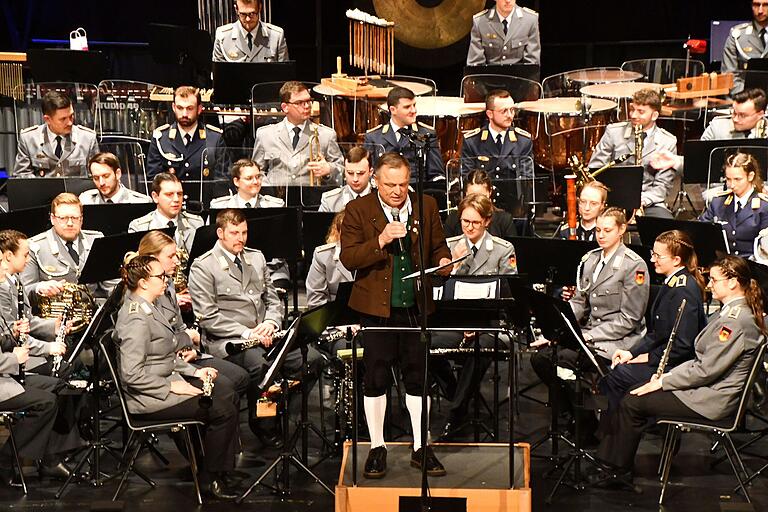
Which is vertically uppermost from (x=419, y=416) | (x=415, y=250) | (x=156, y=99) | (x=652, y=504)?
(x=156, y=99)

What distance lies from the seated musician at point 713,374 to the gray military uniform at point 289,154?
3.72 meters

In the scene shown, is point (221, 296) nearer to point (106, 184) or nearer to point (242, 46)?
point (106, 184)

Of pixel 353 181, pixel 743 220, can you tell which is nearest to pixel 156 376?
pixel 353 181

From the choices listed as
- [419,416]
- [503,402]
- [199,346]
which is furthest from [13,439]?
[503,402]

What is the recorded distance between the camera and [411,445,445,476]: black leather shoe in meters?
6.09

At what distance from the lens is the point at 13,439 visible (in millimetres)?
6785

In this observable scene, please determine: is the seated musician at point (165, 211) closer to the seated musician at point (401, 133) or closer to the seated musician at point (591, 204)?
the seated musician at point (401, 133)

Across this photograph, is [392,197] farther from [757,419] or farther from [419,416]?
[757,419]

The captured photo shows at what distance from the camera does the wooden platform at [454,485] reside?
5.92 m

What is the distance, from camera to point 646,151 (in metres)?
9.86

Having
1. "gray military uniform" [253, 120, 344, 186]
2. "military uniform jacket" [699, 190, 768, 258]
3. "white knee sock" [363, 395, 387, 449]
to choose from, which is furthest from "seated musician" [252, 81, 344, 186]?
"white knee sock" [363, 395, 387, 449]

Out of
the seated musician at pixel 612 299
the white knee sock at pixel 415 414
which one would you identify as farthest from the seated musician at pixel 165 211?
the seated musician at pixel 612 299

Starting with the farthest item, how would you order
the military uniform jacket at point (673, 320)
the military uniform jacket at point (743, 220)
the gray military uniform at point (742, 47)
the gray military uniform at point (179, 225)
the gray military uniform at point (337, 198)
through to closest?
the gray military uniform at point (742, 47) → the gray military uniform at point (337, 198) → the military uniform jacket at point (743, 220) → the gray military uniform at point (179, 225) → the military uniform jacket at point (673, 320)

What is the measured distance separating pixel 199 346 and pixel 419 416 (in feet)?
5.92
